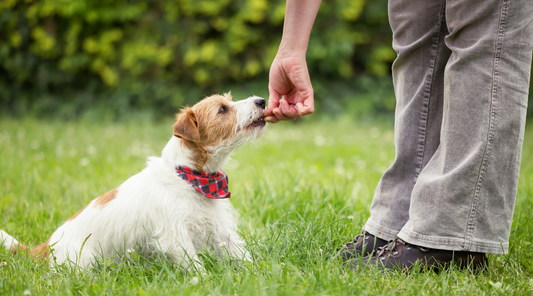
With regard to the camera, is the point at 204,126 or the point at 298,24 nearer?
the point at 298,24

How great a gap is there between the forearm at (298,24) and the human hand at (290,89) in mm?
47

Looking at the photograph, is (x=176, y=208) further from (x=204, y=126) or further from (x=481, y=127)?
(x=481, y=127)

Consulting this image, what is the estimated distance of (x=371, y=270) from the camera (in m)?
1.96

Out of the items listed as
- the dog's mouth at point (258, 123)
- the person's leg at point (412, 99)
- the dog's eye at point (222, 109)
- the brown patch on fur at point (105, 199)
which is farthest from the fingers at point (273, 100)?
the brown patch on fur at point (105, 199)

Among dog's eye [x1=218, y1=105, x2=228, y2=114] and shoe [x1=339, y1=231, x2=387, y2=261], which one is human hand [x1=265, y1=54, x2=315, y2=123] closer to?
dog's eye [x1=218, y1=105, x2=228, y2=114]

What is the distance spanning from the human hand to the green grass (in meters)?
0.47

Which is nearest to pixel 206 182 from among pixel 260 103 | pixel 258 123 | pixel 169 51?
pixel 258 123

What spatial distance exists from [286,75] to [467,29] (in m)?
0.86

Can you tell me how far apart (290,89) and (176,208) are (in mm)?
889

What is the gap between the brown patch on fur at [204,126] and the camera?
2.37 meters

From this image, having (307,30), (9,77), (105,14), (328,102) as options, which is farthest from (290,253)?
(9,77)

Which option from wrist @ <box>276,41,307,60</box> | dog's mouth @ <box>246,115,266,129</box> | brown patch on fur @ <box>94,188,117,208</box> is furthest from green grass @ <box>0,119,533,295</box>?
wrist @ <box>276,41,307,60</box>

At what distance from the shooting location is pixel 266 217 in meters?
2.98

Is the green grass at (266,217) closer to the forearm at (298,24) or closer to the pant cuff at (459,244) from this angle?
Result: the pant cuff at (459,244)
